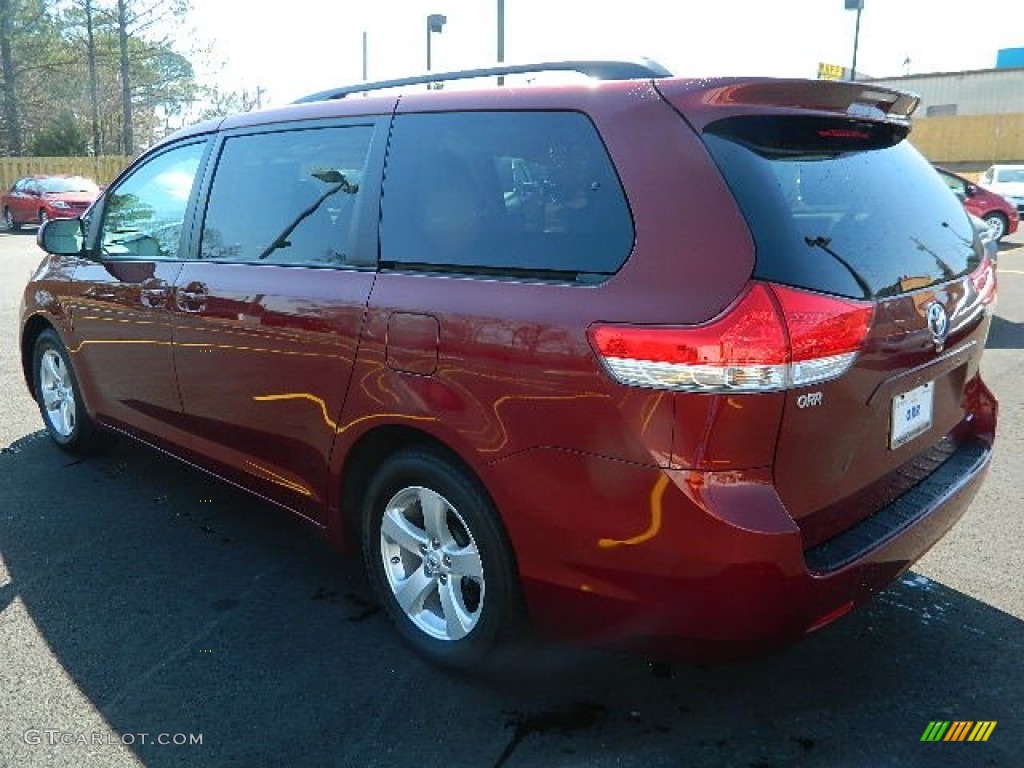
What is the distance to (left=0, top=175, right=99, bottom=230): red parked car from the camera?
75.3 ft

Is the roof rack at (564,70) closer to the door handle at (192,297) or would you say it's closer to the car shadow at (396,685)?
the door handle at (192,297)

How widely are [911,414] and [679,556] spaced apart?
2.90 ft

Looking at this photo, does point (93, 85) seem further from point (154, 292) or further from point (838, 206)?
point (838, 206)

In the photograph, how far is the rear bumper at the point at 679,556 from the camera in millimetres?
2096

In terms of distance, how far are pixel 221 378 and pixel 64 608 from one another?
3.30 ft

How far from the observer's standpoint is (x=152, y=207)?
4.02 metres

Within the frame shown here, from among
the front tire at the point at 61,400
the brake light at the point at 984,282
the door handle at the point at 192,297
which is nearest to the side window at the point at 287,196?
the door handle at the point at 192,297

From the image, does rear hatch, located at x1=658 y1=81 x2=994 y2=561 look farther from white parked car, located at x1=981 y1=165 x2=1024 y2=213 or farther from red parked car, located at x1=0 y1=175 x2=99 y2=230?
red parked car, located at x1=0 y1=175 x2=99 y2=230

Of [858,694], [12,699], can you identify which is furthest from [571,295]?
[12,699]

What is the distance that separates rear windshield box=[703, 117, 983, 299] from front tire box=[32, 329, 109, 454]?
3755 millimetres

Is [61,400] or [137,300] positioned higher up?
[137,300]

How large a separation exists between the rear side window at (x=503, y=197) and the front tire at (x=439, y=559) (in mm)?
650

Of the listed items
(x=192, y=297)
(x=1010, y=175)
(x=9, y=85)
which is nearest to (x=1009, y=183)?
(x=1010, y=175)

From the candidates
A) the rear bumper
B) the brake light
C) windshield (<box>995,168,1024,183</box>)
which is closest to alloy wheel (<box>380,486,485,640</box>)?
the rear bumper
